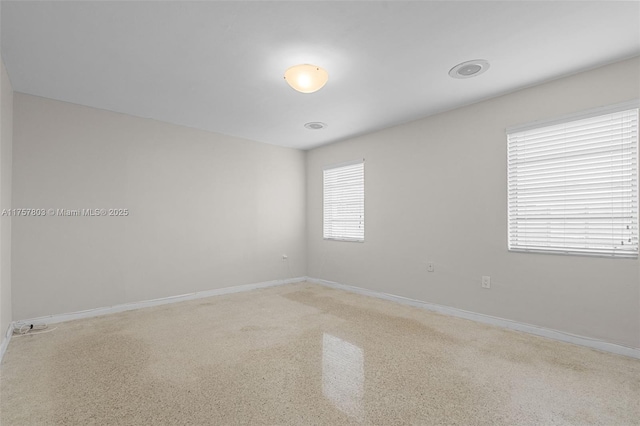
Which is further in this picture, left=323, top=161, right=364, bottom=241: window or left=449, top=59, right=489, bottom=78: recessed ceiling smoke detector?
left=323, top=161, right=364, bottom=241: window

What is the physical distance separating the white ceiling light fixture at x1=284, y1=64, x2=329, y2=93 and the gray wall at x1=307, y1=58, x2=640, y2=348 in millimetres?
1937

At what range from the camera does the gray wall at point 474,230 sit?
2.72 m

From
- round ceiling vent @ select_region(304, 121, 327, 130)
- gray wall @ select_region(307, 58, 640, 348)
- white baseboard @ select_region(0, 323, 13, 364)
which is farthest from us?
round ceiling vent @ select_region(304, 121, 327, 130)

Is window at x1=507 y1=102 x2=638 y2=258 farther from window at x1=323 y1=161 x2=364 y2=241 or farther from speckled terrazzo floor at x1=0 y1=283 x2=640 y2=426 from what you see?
window at x1=323 y1=161 x2=364 y2=241

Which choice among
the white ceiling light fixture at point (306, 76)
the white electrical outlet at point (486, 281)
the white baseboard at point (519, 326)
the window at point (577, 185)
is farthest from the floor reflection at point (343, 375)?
the white ceiling light fixture at point (306, 76)

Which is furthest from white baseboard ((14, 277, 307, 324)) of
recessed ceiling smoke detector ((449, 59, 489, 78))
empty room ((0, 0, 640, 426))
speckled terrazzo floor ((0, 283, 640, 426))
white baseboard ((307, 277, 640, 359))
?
recessed ceiling smoke detector ((449, 59, 489, 78))

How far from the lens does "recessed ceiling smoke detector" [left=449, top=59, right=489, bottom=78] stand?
107 inches

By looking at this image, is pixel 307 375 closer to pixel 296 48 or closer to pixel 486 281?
pixel 486 281

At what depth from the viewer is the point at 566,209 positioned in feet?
9.68

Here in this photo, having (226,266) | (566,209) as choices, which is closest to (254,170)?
(226,266)

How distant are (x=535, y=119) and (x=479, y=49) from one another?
3.74ft

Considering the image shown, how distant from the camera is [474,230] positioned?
11.8 ft

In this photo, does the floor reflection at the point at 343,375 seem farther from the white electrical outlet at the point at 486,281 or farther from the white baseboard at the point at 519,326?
the white electrical outlet at the point at 486,281

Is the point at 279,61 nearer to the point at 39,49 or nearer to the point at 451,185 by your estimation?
the point at 39,49
